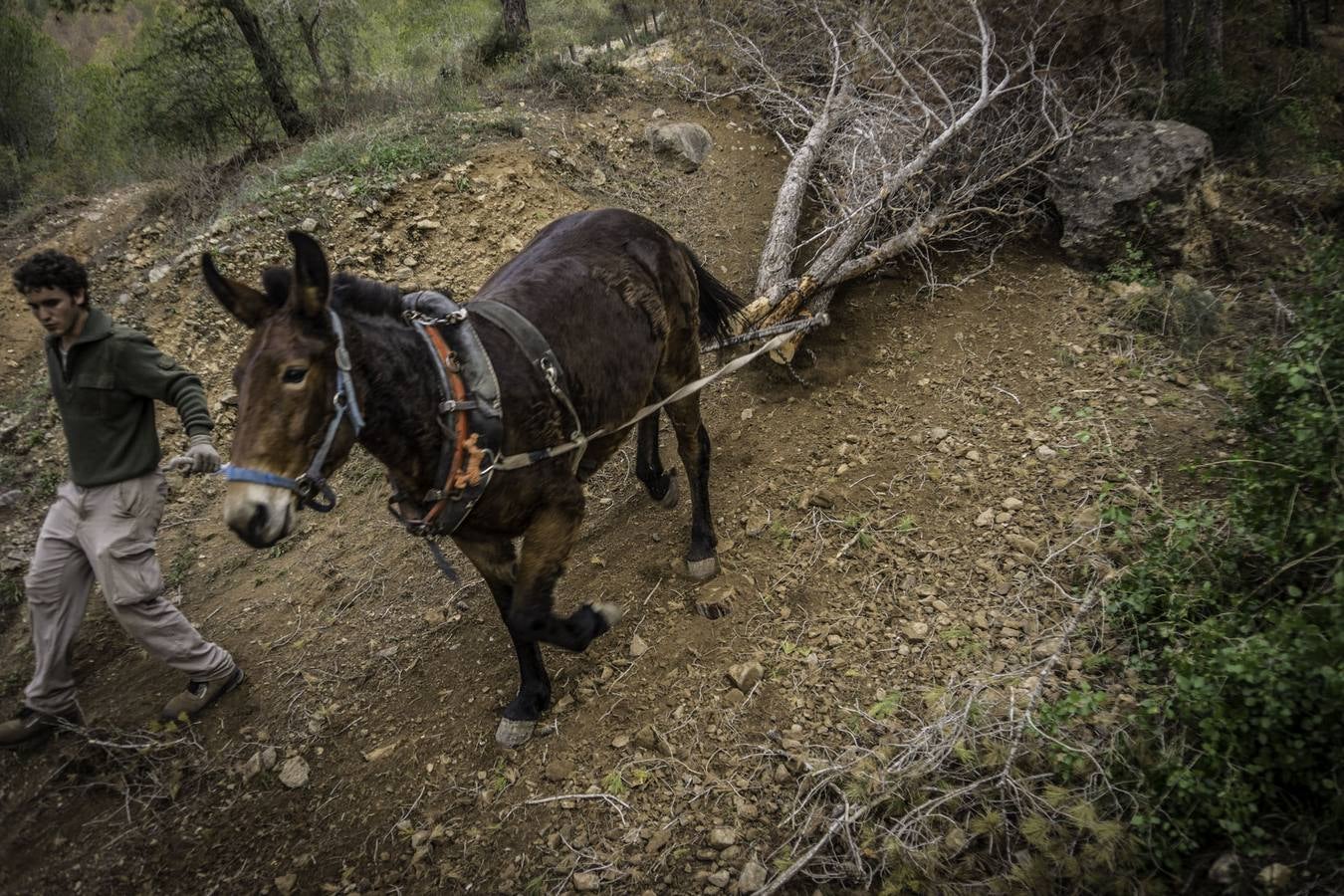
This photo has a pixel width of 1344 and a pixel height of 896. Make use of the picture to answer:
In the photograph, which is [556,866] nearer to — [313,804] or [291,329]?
[313,804]

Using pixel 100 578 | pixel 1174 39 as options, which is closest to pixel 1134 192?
pixel 1174 39

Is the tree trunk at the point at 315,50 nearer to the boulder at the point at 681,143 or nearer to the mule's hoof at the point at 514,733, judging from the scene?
the boulder at the point at 681,143

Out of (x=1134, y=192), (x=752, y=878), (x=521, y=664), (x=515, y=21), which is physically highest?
(x=515, y=21)

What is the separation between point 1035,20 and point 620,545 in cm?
566

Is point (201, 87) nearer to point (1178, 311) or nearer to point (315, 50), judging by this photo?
point (315, 50)

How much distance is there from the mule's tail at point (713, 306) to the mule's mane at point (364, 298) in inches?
80.5

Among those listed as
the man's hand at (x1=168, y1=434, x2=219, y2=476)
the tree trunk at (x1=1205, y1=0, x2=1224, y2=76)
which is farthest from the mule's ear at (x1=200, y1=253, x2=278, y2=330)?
the tree trunk at (x1=1205, y1=0, x2=1224, y2=76)

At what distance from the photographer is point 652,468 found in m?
4.21

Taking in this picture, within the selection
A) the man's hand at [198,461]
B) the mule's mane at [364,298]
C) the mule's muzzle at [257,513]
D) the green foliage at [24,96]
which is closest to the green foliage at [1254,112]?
the mule's mane at [364,298]

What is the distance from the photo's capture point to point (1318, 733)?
1.78 metres

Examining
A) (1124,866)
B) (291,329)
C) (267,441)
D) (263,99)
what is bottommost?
(1124,866)

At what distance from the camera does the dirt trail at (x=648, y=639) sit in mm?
2732

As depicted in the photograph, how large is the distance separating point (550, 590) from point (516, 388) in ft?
2.69

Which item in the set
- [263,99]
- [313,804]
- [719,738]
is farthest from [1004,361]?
[263,99]
